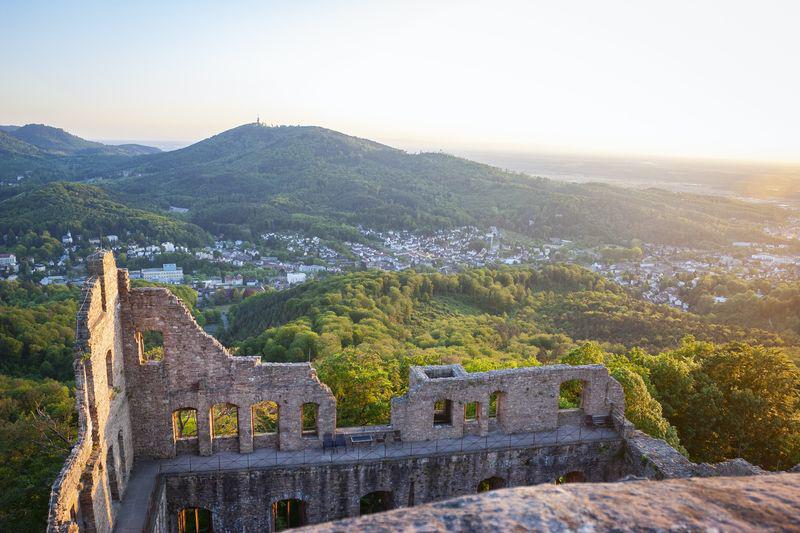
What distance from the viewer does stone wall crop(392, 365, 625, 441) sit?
1759 centimetres

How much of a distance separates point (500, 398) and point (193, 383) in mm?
10480

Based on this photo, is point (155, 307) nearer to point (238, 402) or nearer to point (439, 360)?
point (238, 402)

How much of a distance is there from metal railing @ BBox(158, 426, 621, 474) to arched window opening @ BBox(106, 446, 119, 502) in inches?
64.4

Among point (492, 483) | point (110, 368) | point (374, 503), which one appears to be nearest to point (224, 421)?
point (374, 503)

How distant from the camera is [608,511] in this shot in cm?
366

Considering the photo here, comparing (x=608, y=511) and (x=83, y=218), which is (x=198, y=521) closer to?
(x=608, y=511)

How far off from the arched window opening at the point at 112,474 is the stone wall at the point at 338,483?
59.0 inches

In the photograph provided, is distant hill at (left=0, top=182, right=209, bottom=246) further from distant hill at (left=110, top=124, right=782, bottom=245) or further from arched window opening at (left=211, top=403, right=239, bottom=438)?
arched window opening at (left=211, top=403, right=239, bottom=438)

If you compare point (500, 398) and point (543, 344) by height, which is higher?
point (500, 398)

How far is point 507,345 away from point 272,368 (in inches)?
Answer: 1176

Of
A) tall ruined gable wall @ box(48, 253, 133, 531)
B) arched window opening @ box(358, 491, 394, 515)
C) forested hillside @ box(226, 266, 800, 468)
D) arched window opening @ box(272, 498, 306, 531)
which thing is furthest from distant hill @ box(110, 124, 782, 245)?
tall ruined gable wall @ box(48, 253, 133, 531)

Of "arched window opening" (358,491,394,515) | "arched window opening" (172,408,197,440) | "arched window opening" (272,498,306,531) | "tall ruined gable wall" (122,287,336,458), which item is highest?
"tall ruined gable wall" (122,287,336,458)

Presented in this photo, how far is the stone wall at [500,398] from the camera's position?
693 inches

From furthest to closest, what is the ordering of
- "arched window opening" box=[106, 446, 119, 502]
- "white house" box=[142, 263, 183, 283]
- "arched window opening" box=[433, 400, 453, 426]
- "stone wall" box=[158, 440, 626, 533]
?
"white house" box=[142, 263, 183, 283] → "arched window opening" box=[433, 400, 453, 426] → "stone wall" box=[158, 440, 626, 533] → "arched window opening" box=[106, 446, 119, 502]
